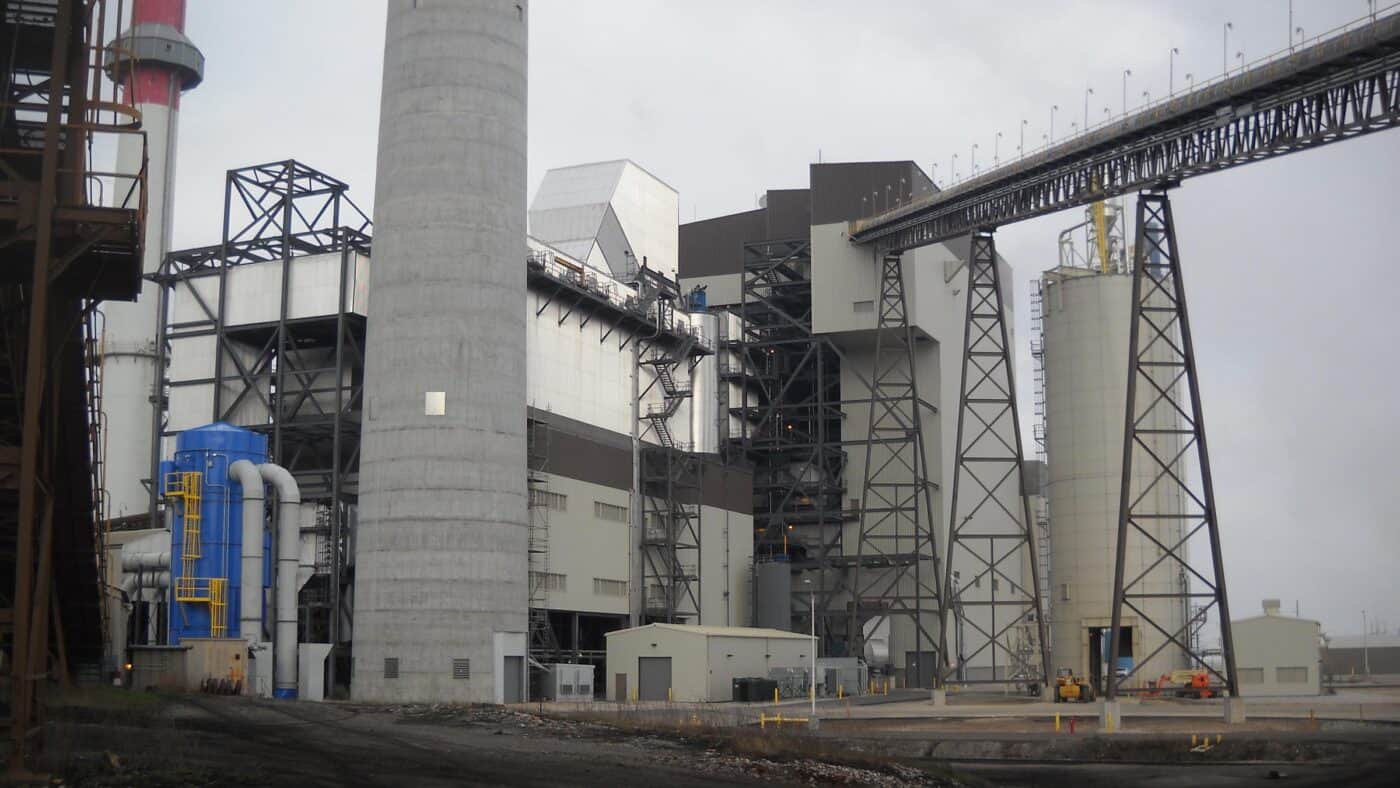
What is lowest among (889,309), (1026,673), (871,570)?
(1026,673)

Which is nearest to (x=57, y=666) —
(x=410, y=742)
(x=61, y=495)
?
(x=61, y=495)

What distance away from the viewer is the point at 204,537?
48312 mm

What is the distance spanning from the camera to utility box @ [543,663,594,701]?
182 feet

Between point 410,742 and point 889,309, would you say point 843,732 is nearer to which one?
point 410,742

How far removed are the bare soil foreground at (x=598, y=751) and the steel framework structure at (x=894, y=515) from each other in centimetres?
2959

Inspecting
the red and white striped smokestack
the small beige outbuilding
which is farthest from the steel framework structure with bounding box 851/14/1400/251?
the red and white striped smokestack

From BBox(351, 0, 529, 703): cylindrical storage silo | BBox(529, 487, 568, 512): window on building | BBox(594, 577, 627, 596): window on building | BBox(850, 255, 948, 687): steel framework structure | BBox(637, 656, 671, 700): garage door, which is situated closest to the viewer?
BBox(351, 0, 529, 703): cylindrical storage silo

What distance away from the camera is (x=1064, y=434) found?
2744 inches

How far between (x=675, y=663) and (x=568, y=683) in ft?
13.5

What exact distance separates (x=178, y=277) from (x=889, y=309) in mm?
30128

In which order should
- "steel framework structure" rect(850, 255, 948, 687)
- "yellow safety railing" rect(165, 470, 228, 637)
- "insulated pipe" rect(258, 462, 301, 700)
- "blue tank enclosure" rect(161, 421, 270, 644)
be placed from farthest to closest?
"steel framework structure" rect(850, 255, 948, 687), "insulated pipe" rect(258, 462, 301, 700), "blue tank enclosure" rect(161, 421, 270, 644), "yellow safety railing" rect(165, 470, 228, 637)

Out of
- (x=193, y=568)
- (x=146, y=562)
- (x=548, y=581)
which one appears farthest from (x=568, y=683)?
(x=146, y=562)

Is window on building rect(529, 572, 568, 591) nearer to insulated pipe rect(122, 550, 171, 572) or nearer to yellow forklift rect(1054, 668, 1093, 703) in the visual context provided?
insulated pipe rect(122, 550, 171, 572)

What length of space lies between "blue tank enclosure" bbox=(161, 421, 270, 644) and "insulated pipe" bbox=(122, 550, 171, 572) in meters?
1.78
